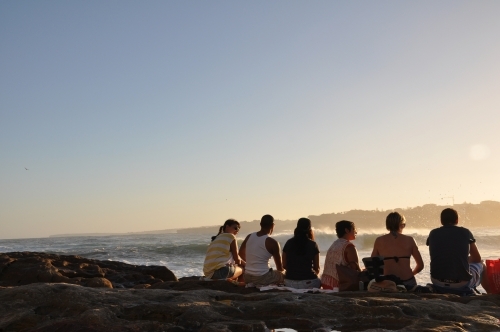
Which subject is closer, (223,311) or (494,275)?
(223,311)

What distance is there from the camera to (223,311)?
548 cm

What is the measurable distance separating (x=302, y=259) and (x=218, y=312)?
115 inches

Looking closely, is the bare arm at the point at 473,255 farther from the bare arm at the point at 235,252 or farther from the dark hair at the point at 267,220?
the bare arm at the point at 235,252

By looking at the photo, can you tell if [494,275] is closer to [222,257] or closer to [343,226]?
[343,226]

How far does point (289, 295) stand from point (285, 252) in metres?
2.12

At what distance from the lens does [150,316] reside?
5.33 m

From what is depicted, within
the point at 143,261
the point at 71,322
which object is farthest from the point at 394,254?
the point at 143,261

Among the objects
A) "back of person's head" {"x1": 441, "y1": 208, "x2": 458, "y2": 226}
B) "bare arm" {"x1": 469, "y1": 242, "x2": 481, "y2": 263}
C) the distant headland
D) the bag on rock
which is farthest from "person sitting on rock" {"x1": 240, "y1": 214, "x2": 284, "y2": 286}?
the distant headland

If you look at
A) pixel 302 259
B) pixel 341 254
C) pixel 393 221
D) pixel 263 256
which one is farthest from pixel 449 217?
pixel 263 256

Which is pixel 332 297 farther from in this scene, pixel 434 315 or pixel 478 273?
pixel 478 273

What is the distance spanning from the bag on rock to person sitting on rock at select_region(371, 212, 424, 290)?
39.5 inches

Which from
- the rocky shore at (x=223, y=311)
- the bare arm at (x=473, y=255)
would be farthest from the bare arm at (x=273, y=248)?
the bare arm at (x=473, y=255)

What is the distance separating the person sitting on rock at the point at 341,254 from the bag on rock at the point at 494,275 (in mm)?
1929

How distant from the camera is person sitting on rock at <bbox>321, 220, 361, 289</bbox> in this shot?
25.1 feet
